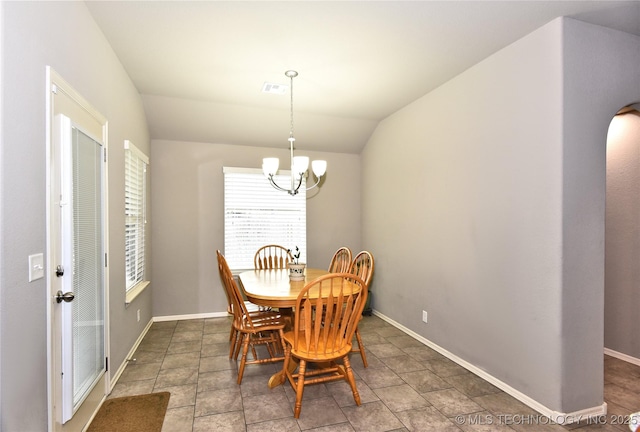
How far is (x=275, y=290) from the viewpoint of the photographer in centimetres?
279

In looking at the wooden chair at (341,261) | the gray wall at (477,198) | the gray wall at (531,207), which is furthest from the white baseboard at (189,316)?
the gray wall at (531,207)

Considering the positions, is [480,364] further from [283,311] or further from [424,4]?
[424,4]

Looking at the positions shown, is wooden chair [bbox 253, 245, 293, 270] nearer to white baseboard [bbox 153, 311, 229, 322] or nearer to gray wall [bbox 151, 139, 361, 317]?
gray wall [bbox 151, 139, 361, 317]

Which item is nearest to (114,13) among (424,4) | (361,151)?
(424,4)

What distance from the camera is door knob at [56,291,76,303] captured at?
1794 mm

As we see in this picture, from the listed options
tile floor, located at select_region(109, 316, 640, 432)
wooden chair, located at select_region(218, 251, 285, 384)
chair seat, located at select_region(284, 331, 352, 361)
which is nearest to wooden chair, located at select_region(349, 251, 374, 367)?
tile floor, located at select_region(109, 316, 640, 432)

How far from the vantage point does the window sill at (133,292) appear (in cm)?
316

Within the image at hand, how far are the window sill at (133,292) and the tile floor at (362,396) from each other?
58cm

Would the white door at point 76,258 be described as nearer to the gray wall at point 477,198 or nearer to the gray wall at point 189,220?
the gray wall at point 477,198

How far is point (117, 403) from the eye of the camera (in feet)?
8.20

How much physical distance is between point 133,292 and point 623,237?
189 inches

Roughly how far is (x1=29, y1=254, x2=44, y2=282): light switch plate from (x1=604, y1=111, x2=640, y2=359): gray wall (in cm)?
450

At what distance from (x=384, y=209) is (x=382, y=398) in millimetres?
2535

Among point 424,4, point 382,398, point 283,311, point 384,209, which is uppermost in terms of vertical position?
point 424,4
